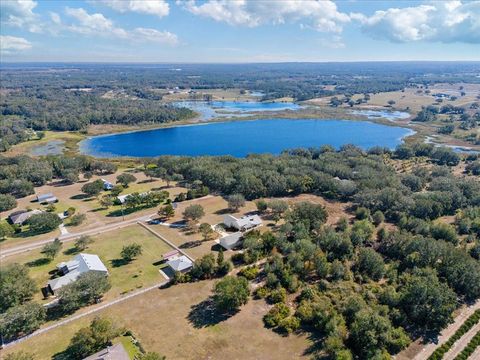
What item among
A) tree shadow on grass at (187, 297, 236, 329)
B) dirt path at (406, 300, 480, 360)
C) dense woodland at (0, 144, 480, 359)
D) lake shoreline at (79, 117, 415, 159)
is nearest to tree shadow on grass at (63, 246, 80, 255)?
dense woodland at (0, 144, 480, 359)

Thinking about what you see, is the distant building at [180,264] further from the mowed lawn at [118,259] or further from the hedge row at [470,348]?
the hedge row at [470,348]

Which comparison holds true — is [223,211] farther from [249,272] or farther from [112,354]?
[112,354]

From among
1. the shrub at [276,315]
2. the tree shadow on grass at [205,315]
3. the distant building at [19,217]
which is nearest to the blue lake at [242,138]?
the distant building at [19,217]

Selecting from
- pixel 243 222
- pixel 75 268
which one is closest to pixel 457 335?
pixel 243 222

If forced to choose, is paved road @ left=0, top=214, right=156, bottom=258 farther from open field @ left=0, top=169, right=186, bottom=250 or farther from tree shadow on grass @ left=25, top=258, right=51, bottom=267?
tree shadow on grass @ left=25, top=258, right=51, bottom=267

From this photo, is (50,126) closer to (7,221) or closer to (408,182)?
(7,221)

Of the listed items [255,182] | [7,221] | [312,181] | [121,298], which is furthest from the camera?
[312,181]

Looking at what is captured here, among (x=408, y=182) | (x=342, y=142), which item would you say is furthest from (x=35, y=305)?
(x=342, y=142)
